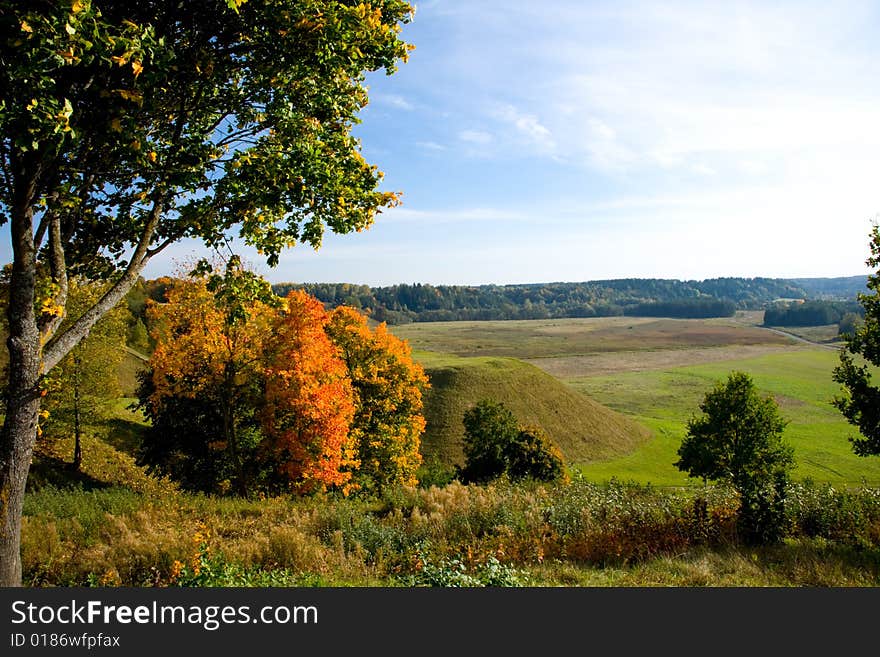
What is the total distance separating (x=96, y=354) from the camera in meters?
31.5

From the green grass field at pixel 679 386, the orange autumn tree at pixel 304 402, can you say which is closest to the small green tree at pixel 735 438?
the green grass field at pixel 679 386

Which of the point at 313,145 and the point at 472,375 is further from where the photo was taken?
the point at 472,375

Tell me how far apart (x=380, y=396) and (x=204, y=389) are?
40.0 feet

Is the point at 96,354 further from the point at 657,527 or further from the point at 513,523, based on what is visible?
the point at 657,527

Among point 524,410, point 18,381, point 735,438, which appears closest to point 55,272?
point 18,381

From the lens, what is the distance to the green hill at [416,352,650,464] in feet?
192

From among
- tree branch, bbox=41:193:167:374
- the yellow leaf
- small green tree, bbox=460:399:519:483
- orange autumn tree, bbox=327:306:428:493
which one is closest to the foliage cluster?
orange autumn tree, bbox=327:306:428:493

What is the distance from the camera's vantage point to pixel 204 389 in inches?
953

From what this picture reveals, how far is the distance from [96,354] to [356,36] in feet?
Answer: 101

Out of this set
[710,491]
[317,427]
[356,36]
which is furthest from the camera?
[317,427]

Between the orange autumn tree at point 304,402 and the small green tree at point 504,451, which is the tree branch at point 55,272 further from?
the small green tree at point 504,451

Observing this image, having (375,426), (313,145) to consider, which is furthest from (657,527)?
(375,426)

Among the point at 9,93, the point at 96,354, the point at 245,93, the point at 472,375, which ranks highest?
the point at 245,93

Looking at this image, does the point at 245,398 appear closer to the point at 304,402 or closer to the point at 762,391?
the point at 304,402
